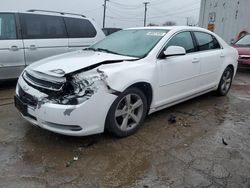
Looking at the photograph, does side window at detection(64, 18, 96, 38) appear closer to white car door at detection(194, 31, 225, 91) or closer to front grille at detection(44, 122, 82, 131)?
white car door at detection(194, 31, 225, 91)

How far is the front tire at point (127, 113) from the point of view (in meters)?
3.27

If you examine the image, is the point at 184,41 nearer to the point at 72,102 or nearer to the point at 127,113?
the point at 127,113

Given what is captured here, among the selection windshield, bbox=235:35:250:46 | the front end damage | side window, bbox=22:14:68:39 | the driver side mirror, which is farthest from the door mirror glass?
windshield, bbox=235:35:250:46

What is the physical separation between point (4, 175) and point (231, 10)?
1538 cm

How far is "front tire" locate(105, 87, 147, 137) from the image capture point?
327 cm

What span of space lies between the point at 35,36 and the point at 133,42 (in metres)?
2.76

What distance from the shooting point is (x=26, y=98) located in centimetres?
323

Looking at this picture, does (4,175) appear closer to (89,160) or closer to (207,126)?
(89,160)

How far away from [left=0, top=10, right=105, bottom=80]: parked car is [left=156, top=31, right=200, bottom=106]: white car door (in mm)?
3069

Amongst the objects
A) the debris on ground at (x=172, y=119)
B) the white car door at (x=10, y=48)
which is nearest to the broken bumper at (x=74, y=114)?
the debris on ground at (x=172, y=119)

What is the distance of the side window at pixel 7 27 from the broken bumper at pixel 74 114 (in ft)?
9.41

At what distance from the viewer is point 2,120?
405 centimetres

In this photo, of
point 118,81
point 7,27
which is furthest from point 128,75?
point 7,27

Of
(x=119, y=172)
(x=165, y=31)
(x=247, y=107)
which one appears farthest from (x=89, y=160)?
(x=247, y=107)
